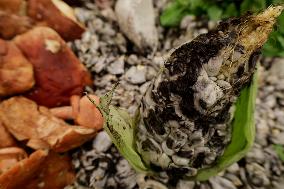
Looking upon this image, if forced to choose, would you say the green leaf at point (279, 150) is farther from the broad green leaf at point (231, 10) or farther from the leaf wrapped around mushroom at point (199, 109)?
the broad green leaf at point (231, 10)

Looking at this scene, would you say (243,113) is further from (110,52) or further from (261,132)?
(110,52)

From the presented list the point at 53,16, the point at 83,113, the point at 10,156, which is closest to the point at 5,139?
the point at 10,156

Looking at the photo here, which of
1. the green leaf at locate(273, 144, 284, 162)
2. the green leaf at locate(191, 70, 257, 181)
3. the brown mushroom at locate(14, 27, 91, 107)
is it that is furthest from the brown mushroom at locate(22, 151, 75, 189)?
the green leaf at locate(273, 144, 284, 162)

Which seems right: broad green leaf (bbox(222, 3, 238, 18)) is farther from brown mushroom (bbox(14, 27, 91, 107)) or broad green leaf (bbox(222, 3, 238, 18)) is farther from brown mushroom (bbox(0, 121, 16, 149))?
brown mushroom (bbox(0, 121, 16, 149))

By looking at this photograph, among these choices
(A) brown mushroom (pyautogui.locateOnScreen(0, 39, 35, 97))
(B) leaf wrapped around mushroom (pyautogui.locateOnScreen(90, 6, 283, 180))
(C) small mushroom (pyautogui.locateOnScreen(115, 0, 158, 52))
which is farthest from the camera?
(C) small mushroom (pyautogui.locateOnScreen(115, 0, 158, 52))

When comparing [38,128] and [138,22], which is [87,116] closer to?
[38,128]

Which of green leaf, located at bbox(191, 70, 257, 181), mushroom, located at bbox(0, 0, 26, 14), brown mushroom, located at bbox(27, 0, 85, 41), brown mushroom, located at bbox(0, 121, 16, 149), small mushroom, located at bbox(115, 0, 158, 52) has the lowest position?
green leaf, located at bbox(191, 70, 257, 181)
